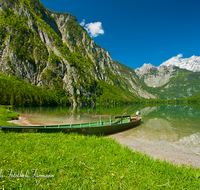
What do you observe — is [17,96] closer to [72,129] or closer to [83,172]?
[72,129]

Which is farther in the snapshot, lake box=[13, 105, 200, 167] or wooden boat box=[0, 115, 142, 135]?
wooden boat box=[0, 115, 142, 135]

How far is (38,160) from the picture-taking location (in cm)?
612

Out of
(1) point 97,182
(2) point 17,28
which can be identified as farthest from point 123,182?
(2) point 17,28

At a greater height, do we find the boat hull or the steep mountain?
the steep mountain

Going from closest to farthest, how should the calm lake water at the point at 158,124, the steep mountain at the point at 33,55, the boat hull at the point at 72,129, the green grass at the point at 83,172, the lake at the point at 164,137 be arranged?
the green grass at the point at 83,172 → the lake at the point at 164,137 → the boat hull at the point at 72,129 → the calm lake water at the point at 158,124 → the steep mountain at the point at 33,55

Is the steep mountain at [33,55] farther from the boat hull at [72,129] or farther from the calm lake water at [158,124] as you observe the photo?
the boat hull at [72,129]

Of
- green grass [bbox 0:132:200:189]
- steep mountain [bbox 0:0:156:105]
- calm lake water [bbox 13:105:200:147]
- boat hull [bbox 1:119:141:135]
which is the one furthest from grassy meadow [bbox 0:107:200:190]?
steep mountain [bbox 0:0:156:105]

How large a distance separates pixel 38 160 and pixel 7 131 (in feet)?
23.5

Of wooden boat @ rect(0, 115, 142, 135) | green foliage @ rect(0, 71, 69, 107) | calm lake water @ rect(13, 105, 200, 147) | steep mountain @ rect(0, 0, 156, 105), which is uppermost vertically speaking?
steep mountain @ rect(0, 0, 156, 105)

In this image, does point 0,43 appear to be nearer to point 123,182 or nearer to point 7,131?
point 7,131

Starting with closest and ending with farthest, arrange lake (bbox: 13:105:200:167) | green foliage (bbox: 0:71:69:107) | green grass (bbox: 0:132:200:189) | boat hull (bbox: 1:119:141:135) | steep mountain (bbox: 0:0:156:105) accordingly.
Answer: green grass (bbox: 0:132:200:189) < lake (bbox: 13:105:200:167) < boat hull (bbox: 1:119:141:135) < green foliage (bbox: 0:71:69:107) < steep mountain (bbox: 0:0:156:105)

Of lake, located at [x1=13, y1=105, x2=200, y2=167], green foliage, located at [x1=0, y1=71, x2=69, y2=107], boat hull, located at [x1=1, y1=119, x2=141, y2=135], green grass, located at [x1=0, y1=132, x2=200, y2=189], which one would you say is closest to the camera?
green grass, located at [x1=0, y1=132, x2=200, y2=189]

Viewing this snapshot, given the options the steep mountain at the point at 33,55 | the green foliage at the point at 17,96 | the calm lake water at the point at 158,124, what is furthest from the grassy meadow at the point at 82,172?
the steep mountain at the point at 33,55

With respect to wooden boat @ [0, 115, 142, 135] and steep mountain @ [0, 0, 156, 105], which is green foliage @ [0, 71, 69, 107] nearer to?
steep mountain @ [0, 0, 156, 105]
